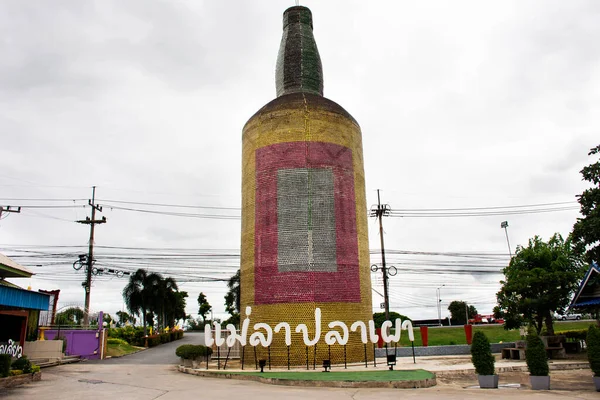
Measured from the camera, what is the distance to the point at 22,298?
22562 mm

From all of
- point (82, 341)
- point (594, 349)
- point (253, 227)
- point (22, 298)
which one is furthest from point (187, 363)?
point (594, 349)

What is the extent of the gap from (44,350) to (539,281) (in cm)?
3103

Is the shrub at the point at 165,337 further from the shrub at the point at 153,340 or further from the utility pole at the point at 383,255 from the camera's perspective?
the utility pole at the point at 383,255

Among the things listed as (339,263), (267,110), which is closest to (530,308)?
(339,263)

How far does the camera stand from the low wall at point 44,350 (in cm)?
2952

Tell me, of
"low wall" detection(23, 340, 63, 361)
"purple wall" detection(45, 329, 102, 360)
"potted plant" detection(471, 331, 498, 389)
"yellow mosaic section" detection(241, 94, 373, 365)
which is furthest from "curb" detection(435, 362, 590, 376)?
"purple wall" detection(45, 329, 102, 360)

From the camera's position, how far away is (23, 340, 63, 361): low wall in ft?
96.8

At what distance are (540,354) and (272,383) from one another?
9588 mm

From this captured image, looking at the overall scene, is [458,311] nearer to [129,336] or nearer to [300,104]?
[129,336]

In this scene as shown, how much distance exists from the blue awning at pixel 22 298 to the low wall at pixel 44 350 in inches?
250

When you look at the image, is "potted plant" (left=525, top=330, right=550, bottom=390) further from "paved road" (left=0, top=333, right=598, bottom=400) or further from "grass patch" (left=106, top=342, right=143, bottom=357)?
"grass patch" (left=106, top=342, right=143, bottom=357)

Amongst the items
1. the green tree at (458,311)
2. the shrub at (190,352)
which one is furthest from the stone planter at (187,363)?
the green tree at (458,311)

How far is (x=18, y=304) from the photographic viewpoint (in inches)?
870

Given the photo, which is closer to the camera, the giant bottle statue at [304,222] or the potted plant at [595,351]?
the potted plant at [595,351]
